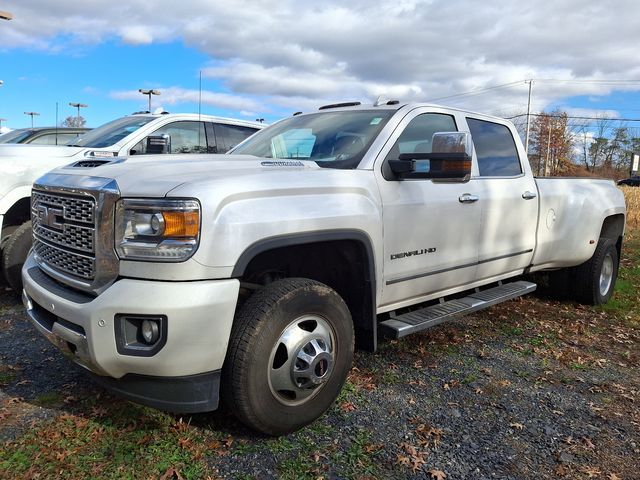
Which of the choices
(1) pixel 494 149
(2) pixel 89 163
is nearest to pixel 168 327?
(2) pixel 89 163

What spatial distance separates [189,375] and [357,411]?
1214 mm

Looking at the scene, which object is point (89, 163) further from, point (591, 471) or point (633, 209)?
point (633, 209)

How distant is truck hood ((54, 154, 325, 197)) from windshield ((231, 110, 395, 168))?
32cm

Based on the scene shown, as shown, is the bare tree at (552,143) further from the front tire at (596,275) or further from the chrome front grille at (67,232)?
the chrome front grille at (67,232)

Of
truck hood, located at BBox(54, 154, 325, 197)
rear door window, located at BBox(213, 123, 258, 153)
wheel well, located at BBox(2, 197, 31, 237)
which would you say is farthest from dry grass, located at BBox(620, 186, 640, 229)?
wheel well, located at BBox(2, 197, 31, 237)

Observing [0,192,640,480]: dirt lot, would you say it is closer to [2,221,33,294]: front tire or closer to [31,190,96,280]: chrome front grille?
[2,221,33,294]: front tire

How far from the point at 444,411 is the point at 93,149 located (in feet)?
15.7

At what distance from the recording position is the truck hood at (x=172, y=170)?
254 cm

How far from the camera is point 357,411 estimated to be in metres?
3.28

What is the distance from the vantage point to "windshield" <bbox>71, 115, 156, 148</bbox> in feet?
20.7

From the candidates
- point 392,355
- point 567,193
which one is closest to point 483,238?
point 392,355

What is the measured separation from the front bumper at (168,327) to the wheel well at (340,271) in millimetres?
574

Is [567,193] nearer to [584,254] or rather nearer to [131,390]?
[584,254]

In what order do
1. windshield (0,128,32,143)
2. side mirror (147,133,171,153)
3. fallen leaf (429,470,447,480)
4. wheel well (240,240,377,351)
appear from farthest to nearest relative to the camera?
windshield (0,128,32,143), side mirror (147,133,171,153), wheel well (240,240,377,351), fallen leaf (429,470,447,480)
